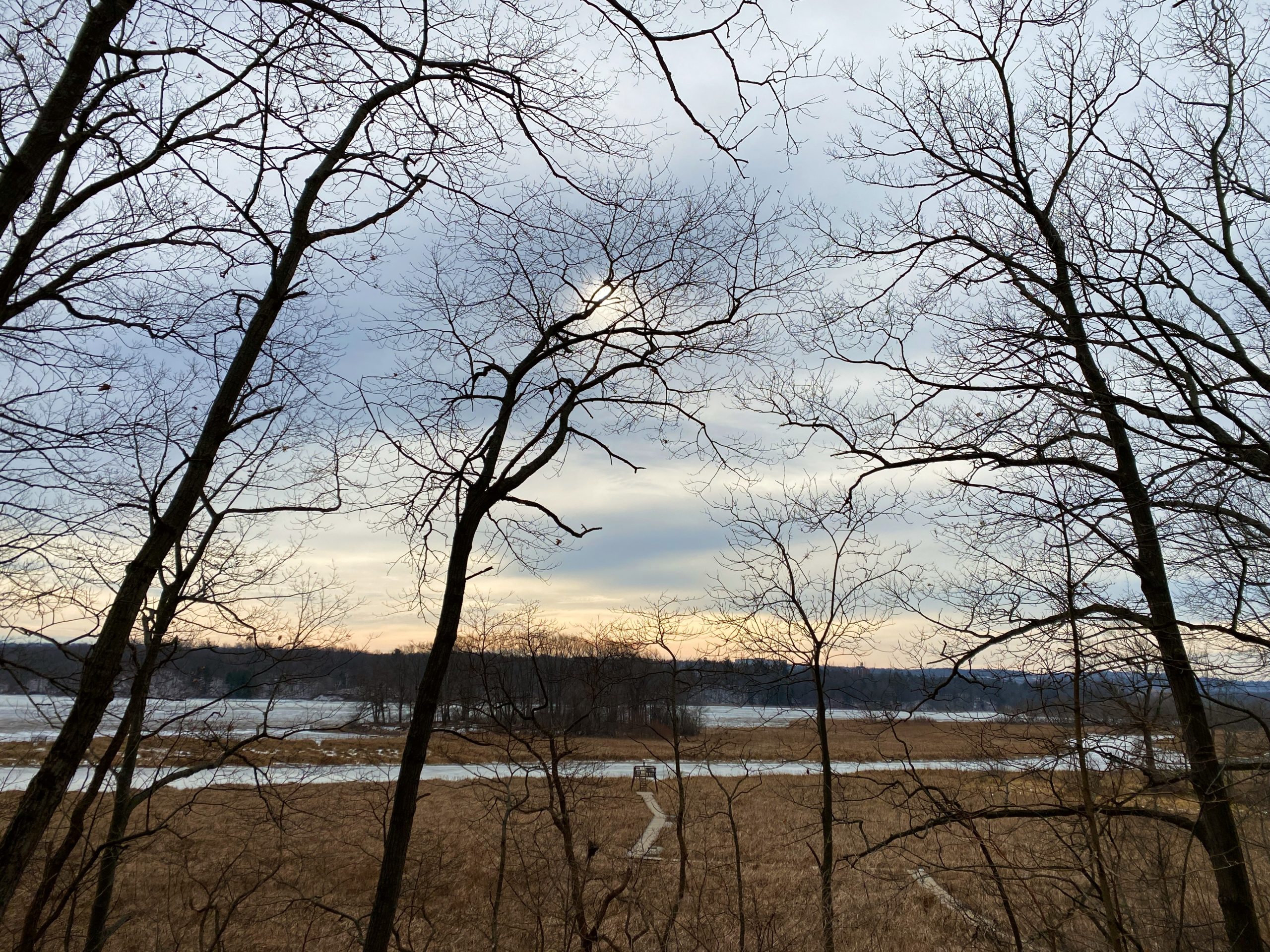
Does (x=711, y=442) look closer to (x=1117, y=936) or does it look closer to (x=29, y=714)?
(x=1117, y=936)

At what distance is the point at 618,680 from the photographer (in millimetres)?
8773

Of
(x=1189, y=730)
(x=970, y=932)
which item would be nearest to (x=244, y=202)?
(x=1189, y=730)

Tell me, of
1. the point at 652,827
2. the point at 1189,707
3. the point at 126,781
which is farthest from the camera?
the point at 652,827

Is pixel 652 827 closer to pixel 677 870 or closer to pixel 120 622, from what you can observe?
pixel 677 870

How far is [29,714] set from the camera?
638 centimetres

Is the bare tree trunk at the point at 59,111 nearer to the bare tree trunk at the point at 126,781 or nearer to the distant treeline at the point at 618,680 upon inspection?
the distant treeline at the point at 618,680

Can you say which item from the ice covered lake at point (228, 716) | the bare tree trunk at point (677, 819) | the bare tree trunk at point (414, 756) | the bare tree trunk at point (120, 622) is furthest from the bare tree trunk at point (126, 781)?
the bare tree trunk at point (677, 819)

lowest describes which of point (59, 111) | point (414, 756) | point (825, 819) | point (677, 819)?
point (677, 819)

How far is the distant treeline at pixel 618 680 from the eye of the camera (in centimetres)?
589

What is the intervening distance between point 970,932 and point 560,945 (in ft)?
23.9

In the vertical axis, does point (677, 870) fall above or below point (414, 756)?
below

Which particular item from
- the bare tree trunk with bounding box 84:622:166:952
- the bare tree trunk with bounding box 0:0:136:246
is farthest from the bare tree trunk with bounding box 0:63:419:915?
the bare tree trunk with bounding box 84:622:166:952

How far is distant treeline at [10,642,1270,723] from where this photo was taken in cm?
589

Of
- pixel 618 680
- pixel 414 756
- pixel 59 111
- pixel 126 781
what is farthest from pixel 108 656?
pixel 126 781
